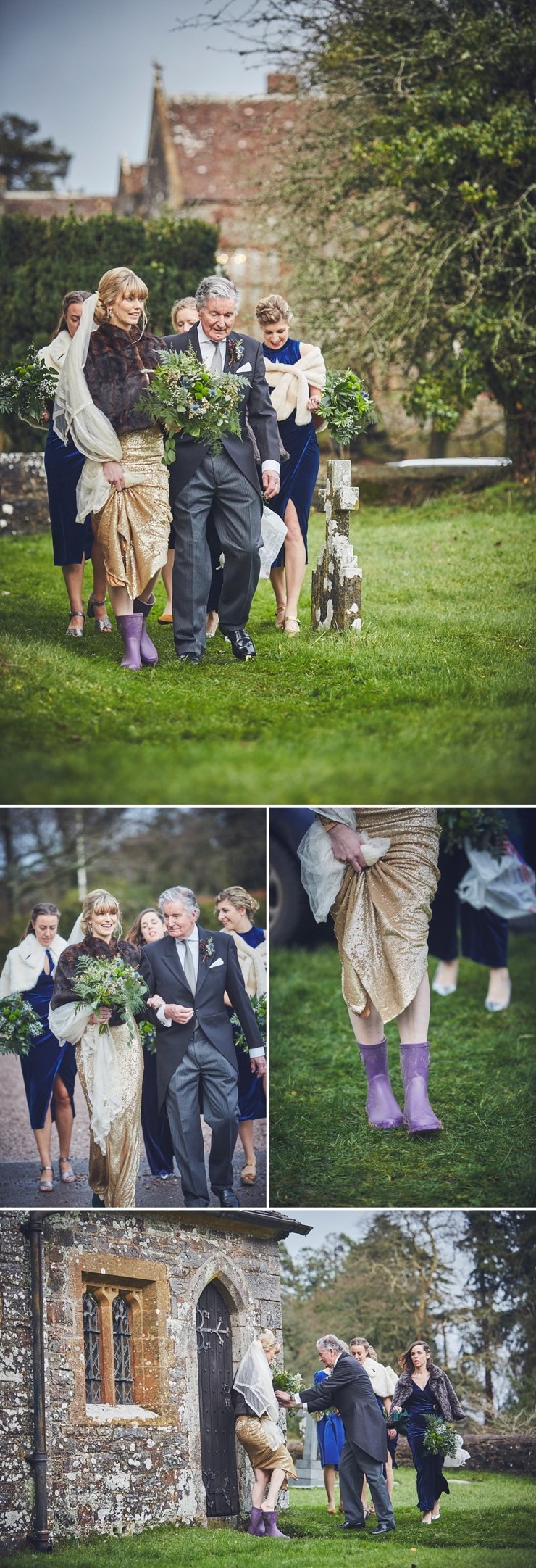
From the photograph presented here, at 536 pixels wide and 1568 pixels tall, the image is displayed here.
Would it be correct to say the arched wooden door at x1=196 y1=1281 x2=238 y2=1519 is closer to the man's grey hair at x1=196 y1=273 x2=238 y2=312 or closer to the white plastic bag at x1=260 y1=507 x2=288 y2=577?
the white plastic bag at x1=260 y1=507 x2=288 y2=577

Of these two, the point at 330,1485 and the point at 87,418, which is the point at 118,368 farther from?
the point at 330,1485

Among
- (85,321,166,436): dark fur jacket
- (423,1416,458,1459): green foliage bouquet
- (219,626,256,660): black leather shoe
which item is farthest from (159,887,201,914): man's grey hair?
(423,1416,458,1459): green foliage bouquet

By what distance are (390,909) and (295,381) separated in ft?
9.72

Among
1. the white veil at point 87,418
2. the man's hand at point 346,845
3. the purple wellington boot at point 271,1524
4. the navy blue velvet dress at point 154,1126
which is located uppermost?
the white veil at point 87,418

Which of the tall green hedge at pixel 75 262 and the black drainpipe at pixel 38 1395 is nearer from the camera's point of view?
the black drainpipe at pixel 38 1395

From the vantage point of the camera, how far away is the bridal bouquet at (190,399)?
6848mm

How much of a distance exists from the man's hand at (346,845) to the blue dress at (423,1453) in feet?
8.27

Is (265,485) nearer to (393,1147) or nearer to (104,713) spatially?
(104,713)

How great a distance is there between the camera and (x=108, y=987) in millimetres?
6426

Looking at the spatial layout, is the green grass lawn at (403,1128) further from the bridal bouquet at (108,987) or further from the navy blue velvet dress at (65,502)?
the navy blue velvet dress at (65,502)

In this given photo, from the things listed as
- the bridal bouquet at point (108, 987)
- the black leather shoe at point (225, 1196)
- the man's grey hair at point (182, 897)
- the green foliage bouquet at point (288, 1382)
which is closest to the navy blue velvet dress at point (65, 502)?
the man's grey hair at point (182, 897)

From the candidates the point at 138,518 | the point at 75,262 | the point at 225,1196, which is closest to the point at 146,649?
the point at 138,518

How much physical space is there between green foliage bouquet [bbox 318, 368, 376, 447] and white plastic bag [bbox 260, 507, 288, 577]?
0.54m

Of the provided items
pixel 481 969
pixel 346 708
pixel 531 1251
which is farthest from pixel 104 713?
pixel 481 969
